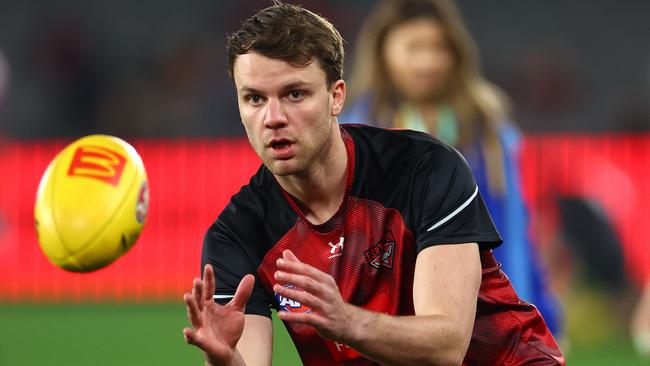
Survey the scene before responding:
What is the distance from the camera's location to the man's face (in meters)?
4.48

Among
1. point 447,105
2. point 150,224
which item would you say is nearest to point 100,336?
point 150,224

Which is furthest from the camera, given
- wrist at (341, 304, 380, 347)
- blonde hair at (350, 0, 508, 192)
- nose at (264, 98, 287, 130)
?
blonde hair at (350, 0, 508, 192)

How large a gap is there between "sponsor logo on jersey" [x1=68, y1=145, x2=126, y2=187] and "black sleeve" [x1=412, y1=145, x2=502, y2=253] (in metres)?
1.47

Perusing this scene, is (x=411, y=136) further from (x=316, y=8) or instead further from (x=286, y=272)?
(x=316, y=8)

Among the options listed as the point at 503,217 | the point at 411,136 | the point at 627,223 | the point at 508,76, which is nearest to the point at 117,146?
the point at 411,136

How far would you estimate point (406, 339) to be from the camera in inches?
160

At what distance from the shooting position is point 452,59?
7590mm

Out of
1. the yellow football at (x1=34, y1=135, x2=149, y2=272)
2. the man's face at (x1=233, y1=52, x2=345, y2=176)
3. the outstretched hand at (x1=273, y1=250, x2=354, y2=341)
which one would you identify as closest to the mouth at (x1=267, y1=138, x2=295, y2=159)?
the man's face at (x1=233, y1=52, x2=345, y2=176)

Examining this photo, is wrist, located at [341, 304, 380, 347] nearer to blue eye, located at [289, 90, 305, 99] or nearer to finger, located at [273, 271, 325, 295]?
finger, located at [273, 271, 325, 295]

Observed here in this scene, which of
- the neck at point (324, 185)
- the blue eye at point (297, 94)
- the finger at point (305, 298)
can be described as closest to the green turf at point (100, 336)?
the neck at point (324, 185)

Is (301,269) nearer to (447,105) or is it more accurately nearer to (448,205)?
(448,205)

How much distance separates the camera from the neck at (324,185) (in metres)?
4.74

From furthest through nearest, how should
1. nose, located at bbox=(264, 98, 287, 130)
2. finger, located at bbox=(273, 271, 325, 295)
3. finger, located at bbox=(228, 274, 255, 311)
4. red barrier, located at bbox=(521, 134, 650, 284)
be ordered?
red barrier, located at bbox=(521, 134, 650, 284), nose, located at bbox=(264, 98, 287, 130), finger, located at bbox=(228, 274, 255, 311), finger, located at bbox=(273, 271, 325, 295)

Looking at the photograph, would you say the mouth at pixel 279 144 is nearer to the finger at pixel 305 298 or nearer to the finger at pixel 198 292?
the finger at pixel 198 292
